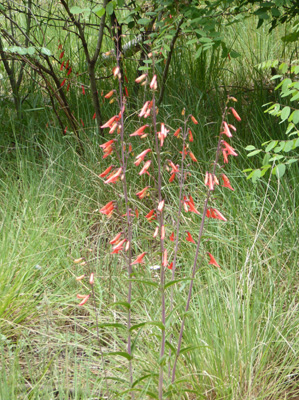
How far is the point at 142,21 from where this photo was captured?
355cm

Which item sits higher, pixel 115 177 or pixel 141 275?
pixel 115 177

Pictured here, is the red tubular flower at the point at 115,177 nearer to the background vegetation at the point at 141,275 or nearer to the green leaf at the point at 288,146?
the background vegetation at the point at 141,275

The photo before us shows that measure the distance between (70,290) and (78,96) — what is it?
272 centimetres

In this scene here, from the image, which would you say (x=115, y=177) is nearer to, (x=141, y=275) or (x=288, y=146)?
(x=288, y=146)

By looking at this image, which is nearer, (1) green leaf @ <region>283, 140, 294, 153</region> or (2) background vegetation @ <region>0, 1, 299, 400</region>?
(2) background vegetation @ <region>0, 1, 299, 400</region>

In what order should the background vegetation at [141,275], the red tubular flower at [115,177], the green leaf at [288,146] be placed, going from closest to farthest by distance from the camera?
the red tubular flower at [115,177], the background vegetation at [141,275], the green leaf at [288,146]

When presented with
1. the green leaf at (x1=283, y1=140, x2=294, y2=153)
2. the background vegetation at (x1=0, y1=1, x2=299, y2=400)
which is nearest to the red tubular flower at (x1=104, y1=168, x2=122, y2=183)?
the background vegetation at (x1=0, y1=1, x2=299, y2=400)

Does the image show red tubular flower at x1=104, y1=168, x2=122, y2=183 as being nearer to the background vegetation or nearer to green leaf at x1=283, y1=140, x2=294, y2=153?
the background vegetation

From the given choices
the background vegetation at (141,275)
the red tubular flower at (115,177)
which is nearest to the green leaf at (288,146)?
the background vegetation at (141,275)

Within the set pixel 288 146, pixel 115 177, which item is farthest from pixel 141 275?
pixel 115 177

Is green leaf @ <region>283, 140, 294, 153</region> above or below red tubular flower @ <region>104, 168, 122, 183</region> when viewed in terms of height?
below

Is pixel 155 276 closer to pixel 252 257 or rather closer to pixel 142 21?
pixel 252 257

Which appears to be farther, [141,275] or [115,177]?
[141,275]

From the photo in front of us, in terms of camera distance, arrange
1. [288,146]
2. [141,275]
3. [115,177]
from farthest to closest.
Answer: [141,275], [288,146], [115,177]
